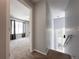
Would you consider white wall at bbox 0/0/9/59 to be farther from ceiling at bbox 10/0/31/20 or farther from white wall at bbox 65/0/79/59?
white wall at bbox 65/0/79/59

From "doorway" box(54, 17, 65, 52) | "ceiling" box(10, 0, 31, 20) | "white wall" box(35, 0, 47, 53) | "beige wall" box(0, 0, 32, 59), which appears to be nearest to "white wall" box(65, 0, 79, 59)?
"white wall" box(35, 0, 47, 53)

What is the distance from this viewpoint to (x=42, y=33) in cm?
377

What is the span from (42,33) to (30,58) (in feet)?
4.02

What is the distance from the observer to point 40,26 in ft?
12.7

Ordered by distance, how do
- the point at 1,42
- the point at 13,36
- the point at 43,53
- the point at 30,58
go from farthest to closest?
the point at 13,36 < the point at 43,53 < the point at 30,58 < the point at 1,42

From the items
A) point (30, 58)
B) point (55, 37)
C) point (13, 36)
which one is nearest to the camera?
point (30, 58)

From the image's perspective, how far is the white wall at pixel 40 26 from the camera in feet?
12.2

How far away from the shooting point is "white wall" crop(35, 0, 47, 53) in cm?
373

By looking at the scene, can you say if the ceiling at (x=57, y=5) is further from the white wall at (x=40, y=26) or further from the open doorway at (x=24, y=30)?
the open doorway at (x=24, y=30)

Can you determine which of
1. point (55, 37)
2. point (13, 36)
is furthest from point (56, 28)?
point (13, 36)

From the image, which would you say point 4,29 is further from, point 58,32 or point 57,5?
point 58,32

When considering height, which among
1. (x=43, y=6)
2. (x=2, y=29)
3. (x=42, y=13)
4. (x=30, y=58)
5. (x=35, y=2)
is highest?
(x=35, y=2)

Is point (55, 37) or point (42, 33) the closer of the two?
point (42, 33)

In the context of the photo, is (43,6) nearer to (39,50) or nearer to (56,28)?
(39,50)
